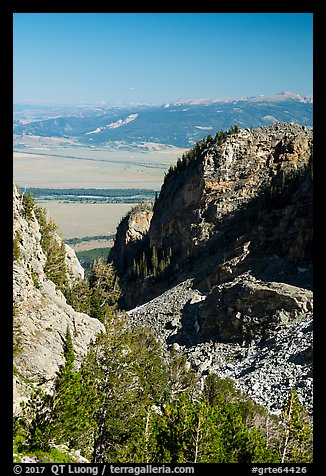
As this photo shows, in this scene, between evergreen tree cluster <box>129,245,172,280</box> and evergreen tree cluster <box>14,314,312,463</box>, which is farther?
evergreen tree cluster <box>129,245,172,280</box>

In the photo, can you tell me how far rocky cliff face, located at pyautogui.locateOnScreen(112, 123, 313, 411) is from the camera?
37519 millimetres

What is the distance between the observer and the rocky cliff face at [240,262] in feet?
123

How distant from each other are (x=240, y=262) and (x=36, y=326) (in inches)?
1210

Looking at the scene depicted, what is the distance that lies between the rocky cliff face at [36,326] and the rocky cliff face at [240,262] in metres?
14.1

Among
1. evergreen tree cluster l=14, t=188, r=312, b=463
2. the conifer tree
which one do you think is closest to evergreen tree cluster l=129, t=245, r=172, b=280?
evergreen tree cluster l=14, t=188, r=312, b=463

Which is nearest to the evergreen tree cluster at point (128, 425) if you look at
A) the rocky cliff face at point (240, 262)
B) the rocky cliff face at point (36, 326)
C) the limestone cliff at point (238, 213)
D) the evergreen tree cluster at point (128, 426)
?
the evergreen tree cluster at point (128, 426)

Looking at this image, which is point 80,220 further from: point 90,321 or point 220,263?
point 90,321

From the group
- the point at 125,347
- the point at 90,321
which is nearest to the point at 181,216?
the point at 90,321

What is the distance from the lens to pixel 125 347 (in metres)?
20.5

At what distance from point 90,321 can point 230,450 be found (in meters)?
16.9

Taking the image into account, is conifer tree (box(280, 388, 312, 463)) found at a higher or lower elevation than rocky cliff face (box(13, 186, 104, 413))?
lower

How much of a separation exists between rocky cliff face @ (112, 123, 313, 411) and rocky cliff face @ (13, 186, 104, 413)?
46.3ft

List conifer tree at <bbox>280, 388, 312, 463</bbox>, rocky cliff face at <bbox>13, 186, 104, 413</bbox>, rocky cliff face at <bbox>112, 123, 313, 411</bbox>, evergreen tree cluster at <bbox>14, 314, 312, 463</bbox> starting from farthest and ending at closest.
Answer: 1. rocky cliff face at <bbox>112, 123, 313, 411</bbox>
2. rocky cliff face at <bbox>13, 186, 104, 413</bbox>
3. conifer tree at <bbox>280, 388, 312, 463</bbox>
4. evergreen tree cluster at <bbox>14, 314, 312, 463</bbox>

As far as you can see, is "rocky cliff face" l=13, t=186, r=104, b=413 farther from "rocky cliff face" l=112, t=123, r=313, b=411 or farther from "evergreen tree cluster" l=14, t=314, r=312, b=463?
"rocky cliff face" l=112, t=123, r=313, b=411
